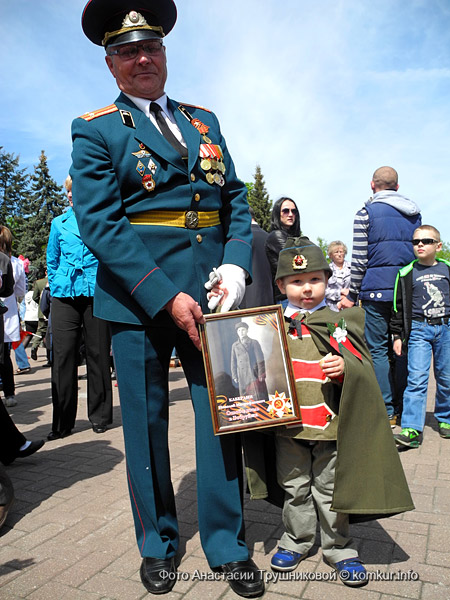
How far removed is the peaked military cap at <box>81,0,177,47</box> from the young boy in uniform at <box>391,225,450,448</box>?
3.02m

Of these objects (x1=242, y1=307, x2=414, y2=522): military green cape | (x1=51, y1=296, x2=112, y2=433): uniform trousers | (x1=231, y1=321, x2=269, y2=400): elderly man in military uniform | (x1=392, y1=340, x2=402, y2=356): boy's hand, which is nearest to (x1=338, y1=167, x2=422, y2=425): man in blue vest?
(x1=392, y1=340, x2=402, y2=356): boy's hand

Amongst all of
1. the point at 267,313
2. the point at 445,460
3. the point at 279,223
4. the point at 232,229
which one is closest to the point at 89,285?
the point at 279,223

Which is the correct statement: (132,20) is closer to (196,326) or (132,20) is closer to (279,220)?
(196,326)

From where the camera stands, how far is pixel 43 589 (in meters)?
2.36

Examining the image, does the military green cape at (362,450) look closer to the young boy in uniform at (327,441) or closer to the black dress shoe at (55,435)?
the young boy in uniform at (327,441)

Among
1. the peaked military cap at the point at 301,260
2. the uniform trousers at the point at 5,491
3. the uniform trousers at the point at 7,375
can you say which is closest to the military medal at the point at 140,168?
the peaked military cap at the point at 301,260

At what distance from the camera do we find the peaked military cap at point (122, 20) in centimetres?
235

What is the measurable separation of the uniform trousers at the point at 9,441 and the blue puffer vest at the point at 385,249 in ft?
10.5

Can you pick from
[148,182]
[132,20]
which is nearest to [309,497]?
[148,182]

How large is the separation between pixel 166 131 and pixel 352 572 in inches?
81.2

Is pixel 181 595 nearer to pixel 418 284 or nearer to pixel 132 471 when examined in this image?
pixel 132 471

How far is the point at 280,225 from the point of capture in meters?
5.36

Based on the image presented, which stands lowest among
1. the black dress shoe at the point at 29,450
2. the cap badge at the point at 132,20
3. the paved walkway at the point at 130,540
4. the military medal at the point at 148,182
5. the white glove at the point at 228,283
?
the paved walkway at the point at 130,540

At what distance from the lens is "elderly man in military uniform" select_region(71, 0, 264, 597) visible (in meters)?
2.28
